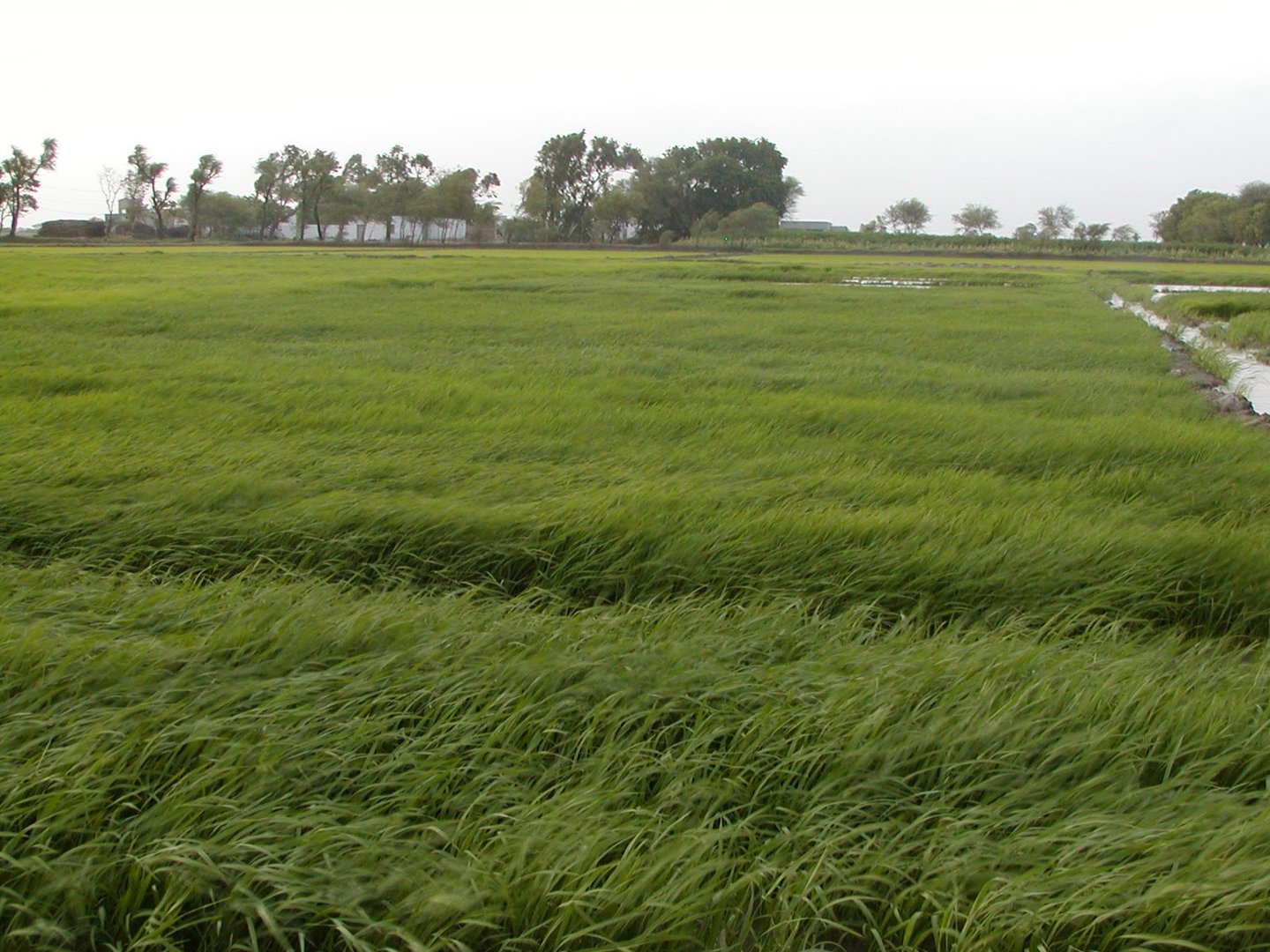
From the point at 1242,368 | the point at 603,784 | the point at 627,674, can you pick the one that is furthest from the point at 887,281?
the point at 603,784

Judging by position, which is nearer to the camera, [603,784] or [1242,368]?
[603,784]

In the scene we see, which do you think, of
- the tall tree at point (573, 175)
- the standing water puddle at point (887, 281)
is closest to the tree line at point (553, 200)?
the tall tree at point (573, 175)

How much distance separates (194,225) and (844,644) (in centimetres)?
6787

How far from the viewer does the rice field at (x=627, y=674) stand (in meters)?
1.50

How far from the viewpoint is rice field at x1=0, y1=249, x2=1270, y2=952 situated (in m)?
1.50

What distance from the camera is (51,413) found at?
499 cm

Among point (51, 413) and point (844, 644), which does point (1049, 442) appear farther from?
point (51, 413)

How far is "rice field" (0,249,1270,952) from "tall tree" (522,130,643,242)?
66.8m

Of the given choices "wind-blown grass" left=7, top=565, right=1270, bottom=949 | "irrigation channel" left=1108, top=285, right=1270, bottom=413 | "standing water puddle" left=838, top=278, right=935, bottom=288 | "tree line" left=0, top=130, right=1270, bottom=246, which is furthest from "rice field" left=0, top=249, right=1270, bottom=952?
"tree line" left=0, top=130, right=1270, bottom=246

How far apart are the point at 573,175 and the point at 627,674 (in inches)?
2906

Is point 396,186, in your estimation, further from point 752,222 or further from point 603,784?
point 603,784

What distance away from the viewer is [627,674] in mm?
2172

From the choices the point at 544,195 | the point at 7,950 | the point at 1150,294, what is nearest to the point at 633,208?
the point at 544,195

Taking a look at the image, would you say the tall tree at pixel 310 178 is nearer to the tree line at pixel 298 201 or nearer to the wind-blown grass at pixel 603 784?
the tree line at pixel 298 201
